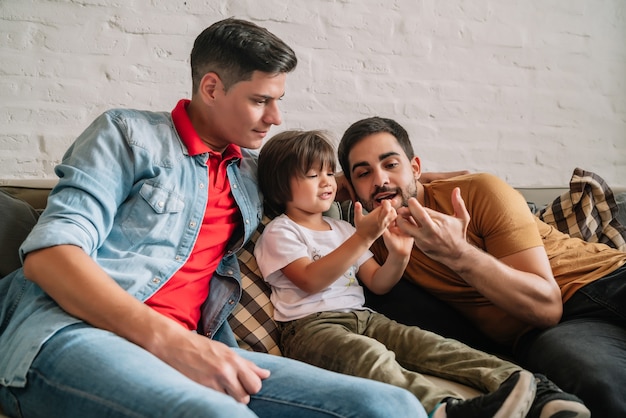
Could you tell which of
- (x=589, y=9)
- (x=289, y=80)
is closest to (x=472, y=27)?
(x=589, y=9)

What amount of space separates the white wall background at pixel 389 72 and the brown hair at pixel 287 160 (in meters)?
0.54

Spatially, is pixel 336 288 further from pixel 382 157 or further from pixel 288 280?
pixel 382 157

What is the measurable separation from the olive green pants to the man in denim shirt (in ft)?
0.54

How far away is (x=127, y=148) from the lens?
4.58 ft

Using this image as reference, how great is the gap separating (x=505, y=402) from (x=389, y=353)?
13.7 inches

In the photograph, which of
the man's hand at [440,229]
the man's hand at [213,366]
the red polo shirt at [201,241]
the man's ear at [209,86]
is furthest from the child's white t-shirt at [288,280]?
the man's hand at [213,366]

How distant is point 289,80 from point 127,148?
3.13ft

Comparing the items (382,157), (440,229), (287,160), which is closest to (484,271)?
(440,229)

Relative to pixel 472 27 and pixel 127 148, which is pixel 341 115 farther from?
pixel 127 148

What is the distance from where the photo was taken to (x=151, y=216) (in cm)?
140

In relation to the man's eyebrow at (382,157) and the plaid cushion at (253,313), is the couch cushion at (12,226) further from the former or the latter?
the man's eyebrow at (382,157)

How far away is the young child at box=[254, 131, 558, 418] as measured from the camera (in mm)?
1344

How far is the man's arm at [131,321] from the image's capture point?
109cm

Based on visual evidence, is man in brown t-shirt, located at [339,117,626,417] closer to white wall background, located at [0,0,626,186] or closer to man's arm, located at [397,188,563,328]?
man's arm, located at [397,188,563,328]
